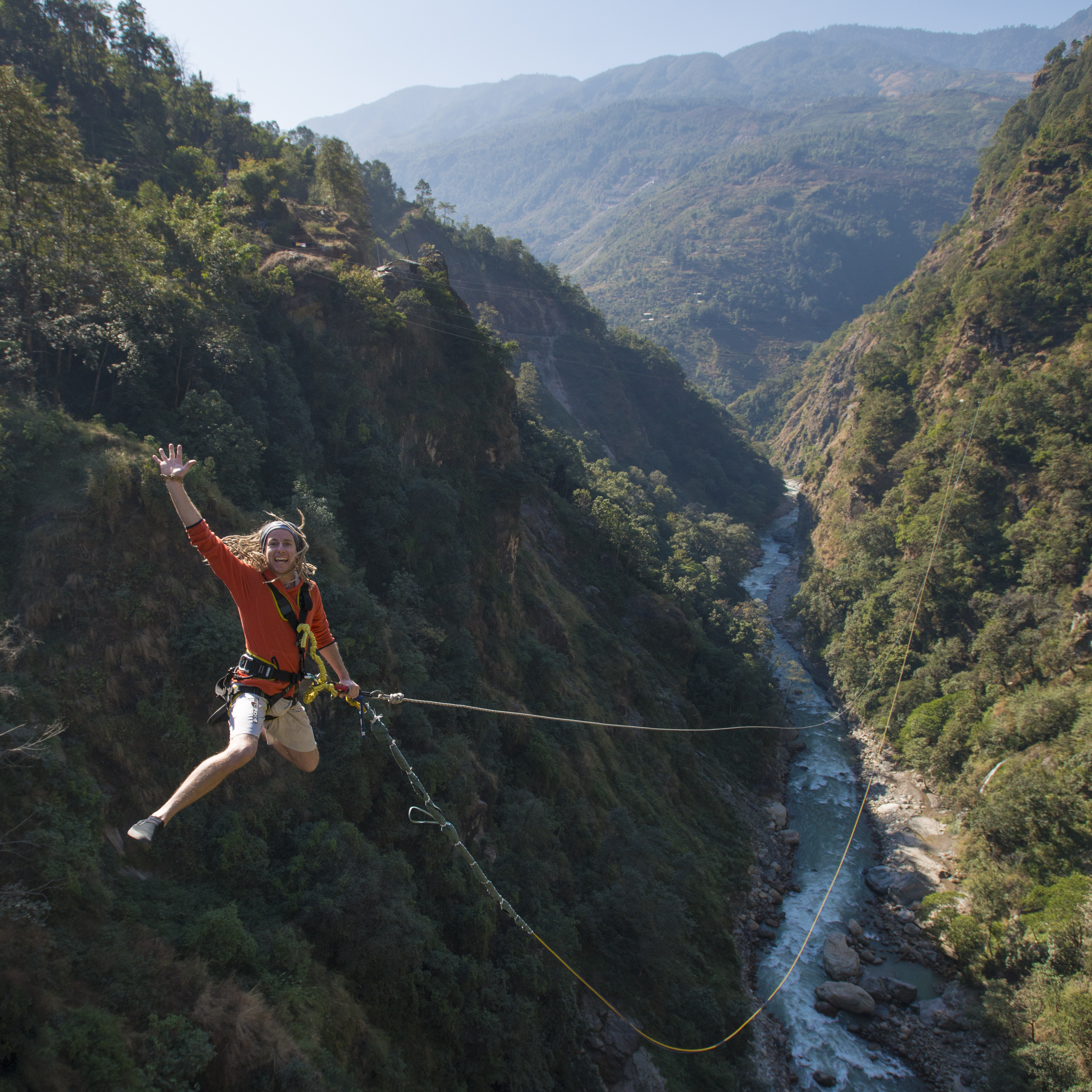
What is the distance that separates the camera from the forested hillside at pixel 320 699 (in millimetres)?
Result: 8562

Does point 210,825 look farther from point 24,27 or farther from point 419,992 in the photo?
point 24,27

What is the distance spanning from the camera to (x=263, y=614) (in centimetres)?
539

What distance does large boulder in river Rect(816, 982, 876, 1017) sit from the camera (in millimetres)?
19281

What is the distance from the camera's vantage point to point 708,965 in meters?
19.0

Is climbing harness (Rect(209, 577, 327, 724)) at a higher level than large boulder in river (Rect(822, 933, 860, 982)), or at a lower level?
higher

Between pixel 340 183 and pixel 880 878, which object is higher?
pixel 340 183

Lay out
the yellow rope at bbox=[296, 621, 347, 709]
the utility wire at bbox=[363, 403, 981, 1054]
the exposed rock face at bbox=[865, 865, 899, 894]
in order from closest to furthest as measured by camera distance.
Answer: the yellow rope at bbox=[296, 621, 347, 709] → the utility wire at bbox=[363, 403, 981, 1054] → the exposed rock face at bbox=[865, 865, 899, 894]

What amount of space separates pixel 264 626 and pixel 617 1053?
1516 centimetres

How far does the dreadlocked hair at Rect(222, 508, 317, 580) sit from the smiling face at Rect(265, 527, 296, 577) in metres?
0.06

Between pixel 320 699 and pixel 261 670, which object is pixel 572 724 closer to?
pixel 320 699

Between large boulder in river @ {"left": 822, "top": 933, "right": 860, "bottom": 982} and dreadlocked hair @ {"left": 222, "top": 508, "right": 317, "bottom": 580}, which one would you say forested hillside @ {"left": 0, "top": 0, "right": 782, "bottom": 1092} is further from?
dreadlocked hair @ {"left": 222, "top": 508, "right": 317, "bottom": 580}

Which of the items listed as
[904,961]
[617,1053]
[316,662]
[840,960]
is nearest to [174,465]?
[316,662]

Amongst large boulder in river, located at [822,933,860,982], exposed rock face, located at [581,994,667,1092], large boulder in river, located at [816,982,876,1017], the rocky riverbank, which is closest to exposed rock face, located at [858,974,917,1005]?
the rocky riverbank

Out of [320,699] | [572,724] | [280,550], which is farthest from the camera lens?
[572,724]
